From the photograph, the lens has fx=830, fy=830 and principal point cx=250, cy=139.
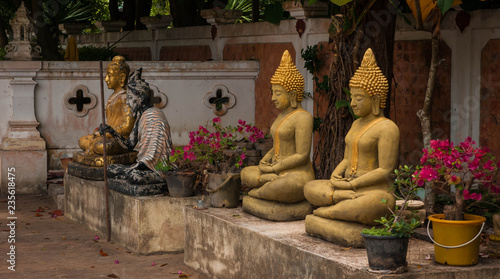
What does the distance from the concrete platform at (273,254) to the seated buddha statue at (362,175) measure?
14cm

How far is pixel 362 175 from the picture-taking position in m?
5.85

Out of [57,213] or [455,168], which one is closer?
[455,168]

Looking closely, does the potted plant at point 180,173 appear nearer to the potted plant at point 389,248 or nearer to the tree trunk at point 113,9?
the potted plant at point 389,248

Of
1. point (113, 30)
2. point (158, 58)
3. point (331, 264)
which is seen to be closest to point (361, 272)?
point (331, 264)

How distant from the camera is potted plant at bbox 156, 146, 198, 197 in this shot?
8.08 metres

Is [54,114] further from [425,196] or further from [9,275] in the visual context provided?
[425,196]

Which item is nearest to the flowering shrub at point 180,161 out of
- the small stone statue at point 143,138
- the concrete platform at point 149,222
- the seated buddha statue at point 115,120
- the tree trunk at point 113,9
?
the small stone statue at point 143,138

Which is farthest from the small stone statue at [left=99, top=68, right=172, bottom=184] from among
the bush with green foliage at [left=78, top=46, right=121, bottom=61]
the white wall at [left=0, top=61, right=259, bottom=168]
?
the bush with green foliage at [left=78, top=46, right=121, bottom=61]

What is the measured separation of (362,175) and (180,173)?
266cm

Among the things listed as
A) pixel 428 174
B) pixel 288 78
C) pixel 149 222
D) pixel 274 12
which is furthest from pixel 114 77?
pixel 428 174

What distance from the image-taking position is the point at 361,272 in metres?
5.15

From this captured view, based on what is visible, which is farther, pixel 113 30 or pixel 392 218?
pixel 113 30

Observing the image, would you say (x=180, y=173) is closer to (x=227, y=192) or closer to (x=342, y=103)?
(x=227, y=192)

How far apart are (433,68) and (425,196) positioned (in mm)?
1416
